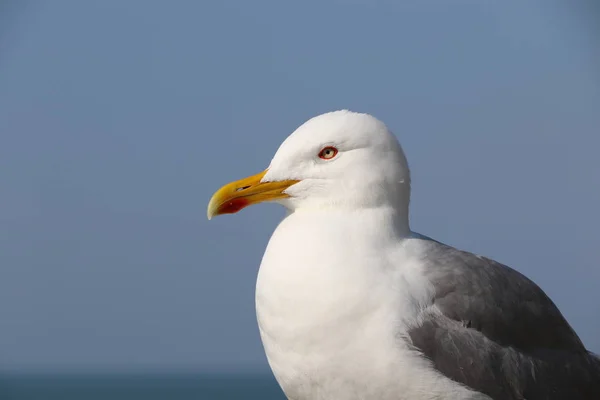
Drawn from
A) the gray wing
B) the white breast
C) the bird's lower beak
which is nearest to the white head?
the bird's lower beak

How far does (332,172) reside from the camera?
5875mm

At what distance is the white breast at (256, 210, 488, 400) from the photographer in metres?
5.42

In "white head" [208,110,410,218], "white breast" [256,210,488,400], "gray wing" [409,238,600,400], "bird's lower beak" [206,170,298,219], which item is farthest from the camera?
"bird's lower beak" [206,170,298,219]

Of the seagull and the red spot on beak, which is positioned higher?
the red spot on beak

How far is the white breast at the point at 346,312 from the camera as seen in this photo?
17.8ft

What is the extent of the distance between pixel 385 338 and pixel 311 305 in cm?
42

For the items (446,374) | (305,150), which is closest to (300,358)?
(446,374)

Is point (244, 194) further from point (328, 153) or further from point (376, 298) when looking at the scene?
point (376, 298)

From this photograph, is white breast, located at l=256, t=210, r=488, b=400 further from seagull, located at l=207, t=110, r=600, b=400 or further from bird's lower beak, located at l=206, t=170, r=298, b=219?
bird's lower beak, located at l=206, t=170, r=298, b=219

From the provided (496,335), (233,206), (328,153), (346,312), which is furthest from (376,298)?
(233,206)

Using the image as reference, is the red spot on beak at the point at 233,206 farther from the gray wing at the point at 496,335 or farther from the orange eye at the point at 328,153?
the gray wing at the point at 496,335

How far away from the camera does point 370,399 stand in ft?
17.9

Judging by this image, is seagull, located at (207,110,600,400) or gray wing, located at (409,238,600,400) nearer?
seagull, located at (207,110,600,400)

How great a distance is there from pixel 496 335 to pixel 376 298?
807 mm
